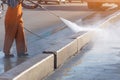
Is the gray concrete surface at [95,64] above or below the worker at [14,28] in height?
below

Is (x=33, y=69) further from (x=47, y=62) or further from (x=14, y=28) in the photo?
(x=14, y=28)

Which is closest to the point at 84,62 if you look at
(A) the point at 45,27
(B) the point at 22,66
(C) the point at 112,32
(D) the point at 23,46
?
(D) the point at 23,46

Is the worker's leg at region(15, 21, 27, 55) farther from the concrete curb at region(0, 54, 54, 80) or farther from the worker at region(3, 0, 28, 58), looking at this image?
the concrete curb at region(0, 54, 54, 80)

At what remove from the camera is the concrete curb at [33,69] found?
21.9ft

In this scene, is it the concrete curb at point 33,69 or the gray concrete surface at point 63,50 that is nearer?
the concrete curb at point 33,69

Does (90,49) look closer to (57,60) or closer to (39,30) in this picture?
(57,60)

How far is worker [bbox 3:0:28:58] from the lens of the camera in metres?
9.55

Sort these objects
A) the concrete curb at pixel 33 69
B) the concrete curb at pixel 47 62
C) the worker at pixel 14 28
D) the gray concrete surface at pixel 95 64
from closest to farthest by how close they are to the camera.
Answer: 1. the concrete curb at pixel 33 69
2. the concrete curb at pixel 47 62
3. the gray concrete surface at pixel 95 64
4. the worker at pixel 14 28

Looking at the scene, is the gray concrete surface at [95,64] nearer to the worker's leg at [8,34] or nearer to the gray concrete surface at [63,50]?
the gray concrete surface at [63,50]

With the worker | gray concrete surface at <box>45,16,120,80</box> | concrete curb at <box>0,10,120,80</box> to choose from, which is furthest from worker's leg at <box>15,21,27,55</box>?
gray concrete surface at <box>45,16,120,80</box>

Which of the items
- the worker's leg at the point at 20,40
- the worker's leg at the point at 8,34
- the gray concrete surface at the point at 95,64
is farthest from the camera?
the worker's leg at the point at 20,40

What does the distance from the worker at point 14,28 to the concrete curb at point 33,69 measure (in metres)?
1.63

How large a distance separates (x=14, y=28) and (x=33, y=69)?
2595 mm

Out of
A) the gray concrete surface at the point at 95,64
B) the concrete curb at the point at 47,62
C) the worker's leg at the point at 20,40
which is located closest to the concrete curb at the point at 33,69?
the concrete curb at the point at 47,62
